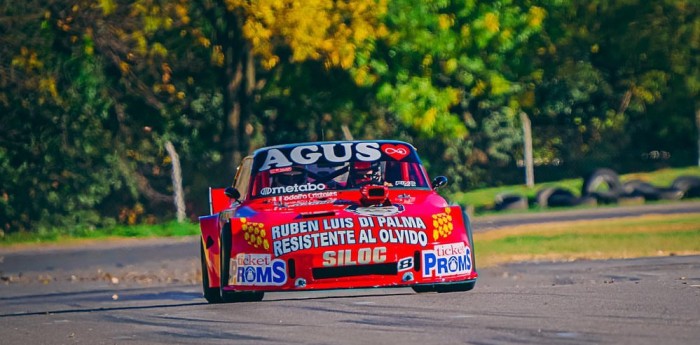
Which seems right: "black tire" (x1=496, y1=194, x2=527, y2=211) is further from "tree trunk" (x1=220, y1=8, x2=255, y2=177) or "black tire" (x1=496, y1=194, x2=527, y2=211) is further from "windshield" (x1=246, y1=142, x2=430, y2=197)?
"windshield" (x1=246, y1=142, x2=430, y2=197)

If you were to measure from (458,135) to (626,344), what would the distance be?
28.1 metres

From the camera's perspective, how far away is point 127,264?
24906mm

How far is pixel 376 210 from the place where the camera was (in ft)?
43.0

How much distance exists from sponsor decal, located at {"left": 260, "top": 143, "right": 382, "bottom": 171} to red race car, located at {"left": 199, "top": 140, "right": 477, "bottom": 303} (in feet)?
1.05

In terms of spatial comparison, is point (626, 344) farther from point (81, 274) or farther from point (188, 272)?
point (81, 274)

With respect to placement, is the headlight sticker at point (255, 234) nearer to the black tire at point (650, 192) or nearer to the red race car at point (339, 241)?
the red race car at point (339, 241)

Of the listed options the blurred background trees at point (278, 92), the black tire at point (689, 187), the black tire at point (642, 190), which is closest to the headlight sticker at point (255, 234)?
the blurred background trees at point (278, 92)

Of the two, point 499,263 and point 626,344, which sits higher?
point 626,344

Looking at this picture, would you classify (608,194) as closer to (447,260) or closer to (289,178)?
(289,178)

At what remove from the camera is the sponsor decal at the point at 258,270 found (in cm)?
1288

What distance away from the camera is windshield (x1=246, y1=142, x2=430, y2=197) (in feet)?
47.0

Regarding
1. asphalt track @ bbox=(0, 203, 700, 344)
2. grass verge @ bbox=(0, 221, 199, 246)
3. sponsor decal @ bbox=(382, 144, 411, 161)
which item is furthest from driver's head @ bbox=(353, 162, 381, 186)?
grass verge @ bbox=(0, 221, 199, 246)

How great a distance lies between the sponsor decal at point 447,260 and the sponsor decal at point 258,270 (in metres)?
1.16

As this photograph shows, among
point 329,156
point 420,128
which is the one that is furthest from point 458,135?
point 329,156
